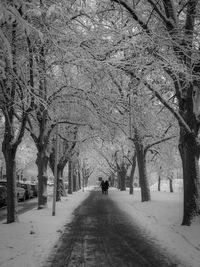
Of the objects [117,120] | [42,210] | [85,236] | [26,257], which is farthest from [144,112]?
[26,257]

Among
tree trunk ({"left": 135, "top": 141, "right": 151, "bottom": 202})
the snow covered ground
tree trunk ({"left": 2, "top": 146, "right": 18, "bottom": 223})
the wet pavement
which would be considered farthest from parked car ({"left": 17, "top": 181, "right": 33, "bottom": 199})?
the wet pavement

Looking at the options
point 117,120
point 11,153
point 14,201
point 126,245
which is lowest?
point 126,245

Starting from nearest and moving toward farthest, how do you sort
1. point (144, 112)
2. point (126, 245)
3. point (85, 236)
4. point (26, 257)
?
point (26, 257) → point (126, 245) → point (85, 236) → point (144, 112)

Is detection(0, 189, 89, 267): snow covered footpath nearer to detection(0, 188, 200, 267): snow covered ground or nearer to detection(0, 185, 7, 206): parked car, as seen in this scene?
detection(0, 188, 200, 267): snow covered ground

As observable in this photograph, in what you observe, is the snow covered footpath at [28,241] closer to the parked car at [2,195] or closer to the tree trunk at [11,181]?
the tree trunk at [11,181]

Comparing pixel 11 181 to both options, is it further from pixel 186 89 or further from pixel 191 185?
pixel 186 89

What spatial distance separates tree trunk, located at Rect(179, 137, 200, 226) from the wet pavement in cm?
153

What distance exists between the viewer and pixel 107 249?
951cm

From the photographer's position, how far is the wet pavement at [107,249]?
8.01 meters

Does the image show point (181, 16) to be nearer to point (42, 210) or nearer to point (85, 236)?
point (85, 236)

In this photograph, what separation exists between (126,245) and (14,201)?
5314 millimetres

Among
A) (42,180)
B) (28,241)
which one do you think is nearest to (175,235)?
(28,241)

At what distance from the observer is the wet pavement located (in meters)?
8.01

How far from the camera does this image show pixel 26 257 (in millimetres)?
8352
